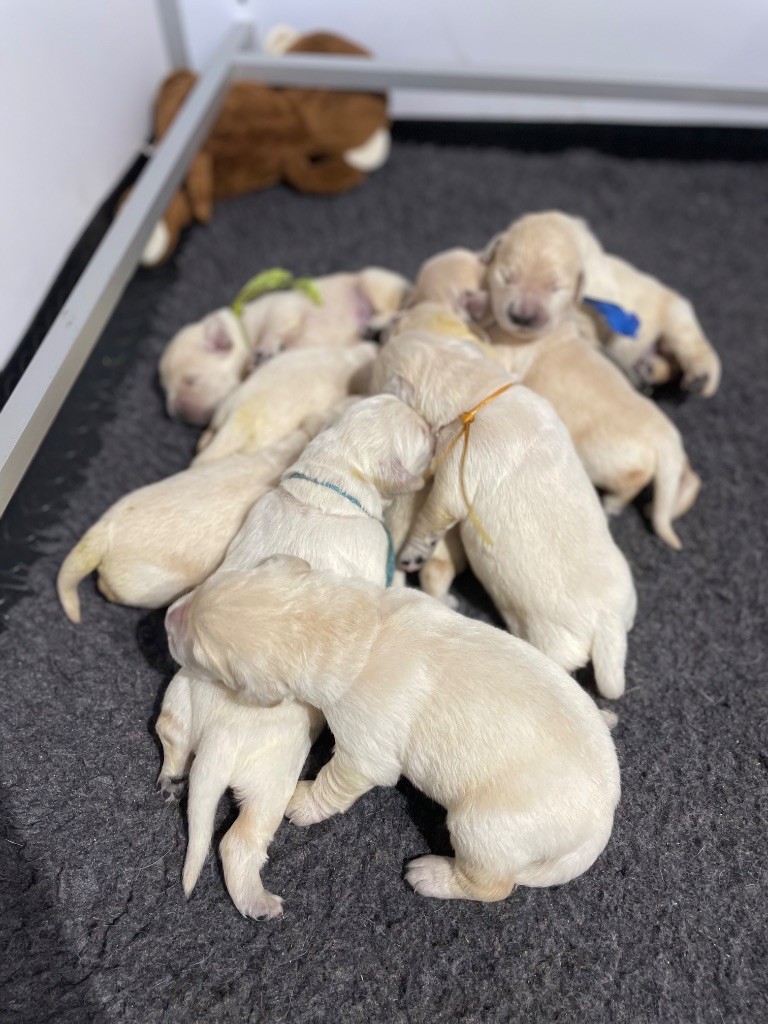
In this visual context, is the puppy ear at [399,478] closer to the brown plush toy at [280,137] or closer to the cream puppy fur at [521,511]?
the cream puppy fur at [521,511]

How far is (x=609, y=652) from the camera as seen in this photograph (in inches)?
84.7

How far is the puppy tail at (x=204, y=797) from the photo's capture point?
1.90m

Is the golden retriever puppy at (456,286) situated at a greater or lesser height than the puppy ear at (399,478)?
greater

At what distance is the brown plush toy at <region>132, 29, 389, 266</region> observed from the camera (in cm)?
379

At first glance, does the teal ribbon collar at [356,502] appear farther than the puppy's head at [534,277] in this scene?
No

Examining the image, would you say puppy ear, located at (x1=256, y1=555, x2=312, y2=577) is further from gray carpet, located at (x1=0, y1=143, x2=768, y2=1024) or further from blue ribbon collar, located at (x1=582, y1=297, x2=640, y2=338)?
blue ribbon collar, located at (x1=582, y1=297, x2=640, y2=338)

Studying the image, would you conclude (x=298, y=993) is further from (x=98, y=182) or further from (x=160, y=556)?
(x=98, y=182)

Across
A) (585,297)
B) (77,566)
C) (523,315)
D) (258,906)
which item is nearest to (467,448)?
(523,315)

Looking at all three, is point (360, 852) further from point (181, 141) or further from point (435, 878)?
point (181, 141)

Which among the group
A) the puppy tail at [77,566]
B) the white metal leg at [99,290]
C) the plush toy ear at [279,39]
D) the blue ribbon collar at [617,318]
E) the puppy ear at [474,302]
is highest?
the plush toy ear at [279,39]

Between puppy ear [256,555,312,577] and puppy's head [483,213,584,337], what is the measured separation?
1168 millimetres

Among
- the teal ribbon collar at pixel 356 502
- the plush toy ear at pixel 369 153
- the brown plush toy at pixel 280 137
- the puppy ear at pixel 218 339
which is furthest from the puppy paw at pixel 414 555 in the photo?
the plush toy ear at pixel 369 153

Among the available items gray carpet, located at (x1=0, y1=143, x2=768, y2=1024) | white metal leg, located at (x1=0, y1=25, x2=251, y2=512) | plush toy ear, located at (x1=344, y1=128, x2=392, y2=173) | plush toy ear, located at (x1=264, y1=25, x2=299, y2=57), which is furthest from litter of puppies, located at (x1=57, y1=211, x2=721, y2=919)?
plush toy ear, located at (x1=264, y1=25, x2=299, y2=57)

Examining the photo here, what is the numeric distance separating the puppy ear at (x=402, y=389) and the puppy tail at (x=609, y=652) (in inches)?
29.7
